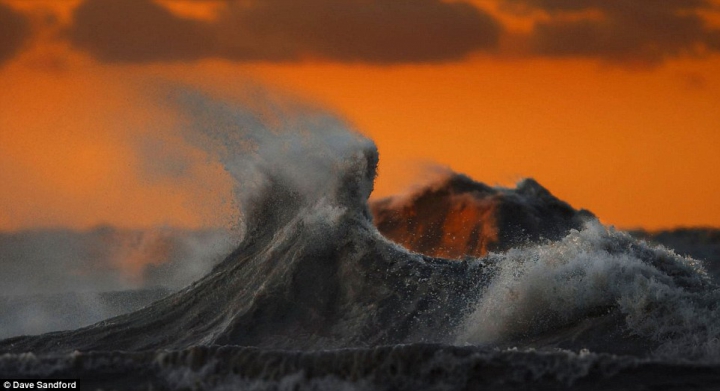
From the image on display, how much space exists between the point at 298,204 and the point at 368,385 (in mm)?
9038

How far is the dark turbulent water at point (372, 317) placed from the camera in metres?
11.2

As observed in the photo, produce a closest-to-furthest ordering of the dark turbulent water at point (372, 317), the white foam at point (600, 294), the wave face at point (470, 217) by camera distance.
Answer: the dark turbulent water at point (372, 317), the white foam at point (600, 294), the wave face at point (470, 217)

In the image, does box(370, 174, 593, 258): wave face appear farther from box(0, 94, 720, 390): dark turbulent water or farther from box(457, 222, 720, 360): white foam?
box(457, 222, 720, 360): white foam

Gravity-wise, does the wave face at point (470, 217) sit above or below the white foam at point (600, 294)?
above

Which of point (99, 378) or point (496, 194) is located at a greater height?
point (496, 194)

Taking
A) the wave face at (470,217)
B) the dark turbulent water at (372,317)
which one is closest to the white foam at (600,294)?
the dark turbulent water at (372,317)

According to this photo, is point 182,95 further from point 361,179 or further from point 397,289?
point 397,289

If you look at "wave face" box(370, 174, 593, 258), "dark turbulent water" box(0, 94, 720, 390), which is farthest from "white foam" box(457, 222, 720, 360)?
"wave face" box(370, 174, 593, 258)

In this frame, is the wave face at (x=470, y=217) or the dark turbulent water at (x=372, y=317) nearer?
the dark turbulent water at (x=372, y=317)

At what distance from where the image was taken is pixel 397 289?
1606 cm

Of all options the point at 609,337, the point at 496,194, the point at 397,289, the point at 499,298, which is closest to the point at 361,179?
the point at 397,289

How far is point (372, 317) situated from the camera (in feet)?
50.2

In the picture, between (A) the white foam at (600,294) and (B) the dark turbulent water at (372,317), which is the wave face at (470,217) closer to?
(B) the dark turbulent water at (372,317)

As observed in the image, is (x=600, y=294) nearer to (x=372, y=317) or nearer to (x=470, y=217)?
(x=372, y=317)
